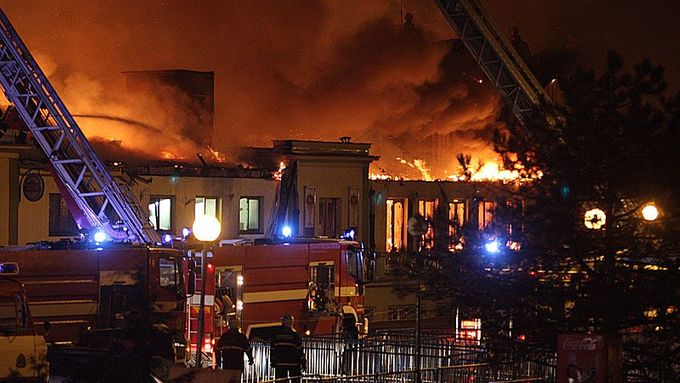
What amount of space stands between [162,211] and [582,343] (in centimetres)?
1975

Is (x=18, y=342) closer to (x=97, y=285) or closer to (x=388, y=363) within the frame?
(x=97, y=285)

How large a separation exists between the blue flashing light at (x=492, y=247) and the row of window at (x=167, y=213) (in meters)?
15.6

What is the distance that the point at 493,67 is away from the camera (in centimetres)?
3178

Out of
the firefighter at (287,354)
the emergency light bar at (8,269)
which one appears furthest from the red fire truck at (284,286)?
the firefighter at (287,354)

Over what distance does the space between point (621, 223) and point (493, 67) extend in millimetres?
19475

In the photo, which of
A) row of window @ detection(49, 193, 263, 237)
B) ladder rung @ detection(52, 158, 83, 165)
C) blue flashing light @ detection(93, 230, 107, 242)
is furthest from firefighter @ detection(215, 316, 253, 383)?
row of window @ detection(49, 193, 263, 237)

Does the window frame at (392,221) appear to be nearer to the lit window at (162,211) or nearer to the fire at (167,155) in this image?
the fire at (167,155)

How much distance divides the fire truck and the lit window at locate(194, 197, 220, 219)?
6.90 m

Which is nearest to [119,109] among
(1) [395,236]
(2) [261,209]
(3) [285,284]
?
(2) [261,209]

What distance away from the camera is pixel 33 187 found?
2733cm

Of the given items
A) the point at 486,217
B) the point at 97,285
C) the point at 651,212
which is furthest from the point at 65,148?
the point at 651,212

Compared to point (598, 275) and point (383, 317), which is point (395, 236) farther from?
point (598, 275)

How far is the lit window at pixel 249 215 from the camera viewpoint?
32312 millimetres

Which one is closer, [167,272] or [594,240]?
[594,240]
